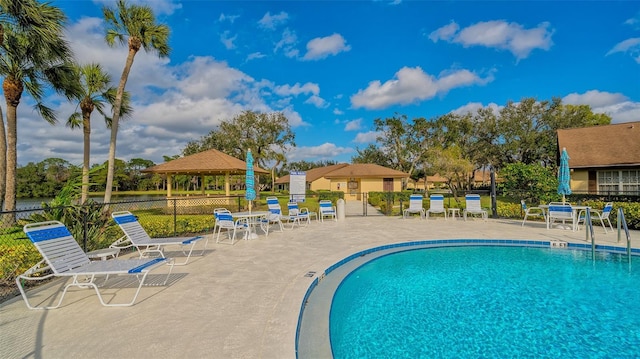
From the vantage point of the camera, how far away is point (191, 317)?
3.20 meters

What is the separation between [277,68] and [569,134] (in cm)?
1778

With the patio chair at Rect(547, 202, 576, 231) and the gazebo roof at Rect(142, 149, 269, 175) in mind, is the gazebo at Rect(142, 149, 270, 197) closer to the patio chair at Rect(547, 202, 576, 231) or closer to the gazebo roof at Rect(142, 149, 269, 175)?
the gazebo roof at Rect(142, 149, 269, 175)

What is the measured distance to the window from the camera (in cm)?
1513

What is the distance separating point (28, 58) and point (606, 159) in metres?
24.4

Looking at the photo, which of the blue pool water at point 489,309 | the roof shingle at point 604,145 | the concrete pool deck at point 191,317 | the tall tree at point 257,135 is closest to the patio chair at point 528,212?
the blue pool water at point 489,309

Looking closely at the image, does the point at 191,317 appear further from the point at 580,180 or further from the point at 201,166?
the point at 580,180

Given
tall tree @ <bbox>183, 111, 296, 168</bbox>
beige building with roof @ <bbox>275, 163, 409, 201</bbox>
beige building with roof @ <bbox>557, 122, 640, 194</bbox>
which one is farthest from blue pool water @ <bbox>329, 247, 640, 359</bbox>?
tall tree @ <bbox>183, 111, 296, 168</bbox>

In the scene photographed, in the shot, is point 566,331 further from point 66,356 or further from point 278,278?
point 66,356

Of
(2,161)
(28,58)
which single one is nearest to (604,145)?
(28,58)

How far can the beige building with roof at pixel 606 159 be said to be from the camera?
15219 millimetres

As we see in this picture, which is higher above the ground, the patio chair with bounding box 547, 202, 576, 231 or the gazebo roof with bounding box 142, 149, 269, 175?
the gazebo roof with bounding box 142, 149, 269, 175

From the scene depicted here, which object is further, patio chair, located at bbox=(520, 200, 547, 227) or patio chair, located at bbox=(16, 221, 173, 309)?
patio chair, located at bbox=(520, 200, 547, 227)

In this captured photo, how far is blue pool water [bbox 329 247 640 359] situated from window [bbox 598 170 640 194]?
12.3 m

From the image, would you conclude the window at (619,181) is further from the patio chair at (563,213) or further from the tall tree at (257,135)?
the tall tree at (257,135)
